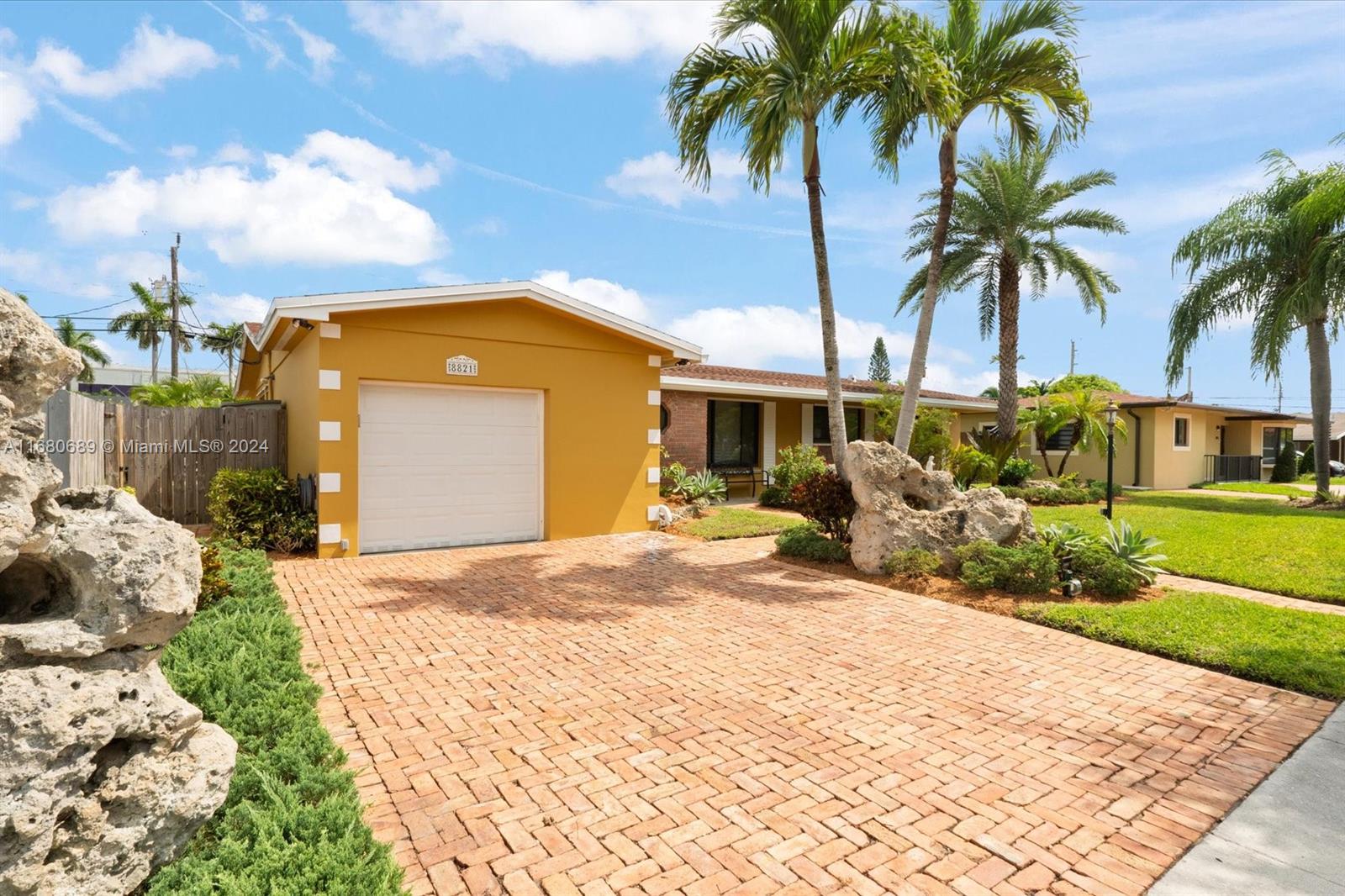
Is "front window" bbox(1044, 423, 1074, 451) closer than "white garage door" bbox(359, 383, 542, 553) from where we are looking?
No

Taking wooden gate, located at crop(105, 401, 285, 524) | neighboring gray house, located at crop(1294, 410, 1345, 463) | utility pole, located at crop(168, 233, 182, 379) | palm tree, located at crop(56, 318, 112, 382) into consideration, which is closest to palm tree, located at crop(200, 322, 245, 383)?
utility pole, located at crop(168, 233, 182, 379)

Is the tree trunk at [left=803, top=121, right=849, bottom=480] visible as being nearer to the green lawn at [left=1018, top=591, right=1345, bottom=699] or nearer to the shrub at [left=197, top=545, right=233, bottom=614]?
the green lawn at [left=1018, top=591, right=1345, bottom=699]

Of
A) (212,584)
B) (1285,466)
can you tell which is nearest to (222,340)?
(212,584)

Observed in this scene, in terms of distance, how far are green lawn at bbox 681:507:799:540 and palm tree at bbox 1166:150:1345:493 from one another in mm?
13282

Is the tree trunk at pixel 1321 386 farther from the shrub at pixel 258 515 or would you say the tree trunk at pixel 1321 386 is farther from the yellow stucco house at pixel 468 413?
the shrub at pixel 258 515

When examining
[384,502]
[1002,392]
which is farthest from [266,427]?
[1002,392]

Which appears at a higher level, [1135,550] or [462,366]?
[462,366]

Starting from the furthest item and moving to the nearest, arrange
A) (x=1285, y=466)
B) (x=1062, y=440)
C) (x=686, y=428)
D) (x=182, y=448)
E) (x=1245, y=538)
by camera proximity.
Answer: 1. (x=1285, y=466)
2. (x=1062, y=440)
3. (x=686, y=428)
4. (x=1245, y=538)
5. (x=182, y=448)

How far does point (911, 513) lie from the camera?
9.04 metres

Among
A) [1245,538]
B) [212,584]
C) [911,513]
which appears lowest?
[1245,538]

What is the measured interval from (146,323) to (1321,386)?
47857 mm

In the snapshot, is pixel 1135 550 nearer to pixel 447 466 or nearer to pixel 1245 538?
pixel 1245 538

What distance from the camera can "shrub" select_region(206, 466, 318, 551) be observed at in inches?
369

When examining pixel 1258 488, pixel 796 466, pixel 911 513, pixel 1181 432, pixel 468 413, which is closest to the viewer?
pixel 911 513
